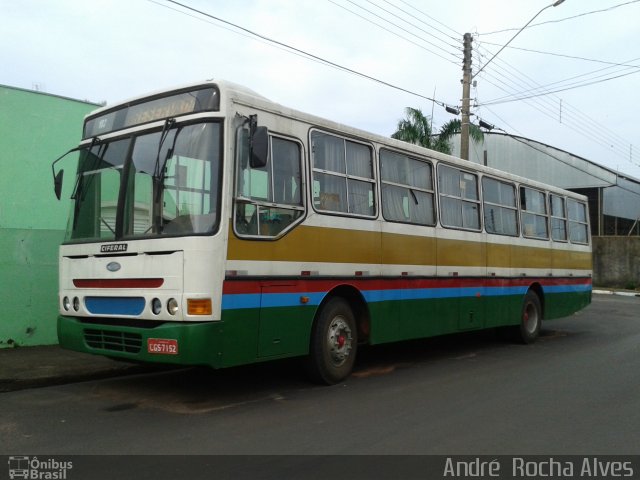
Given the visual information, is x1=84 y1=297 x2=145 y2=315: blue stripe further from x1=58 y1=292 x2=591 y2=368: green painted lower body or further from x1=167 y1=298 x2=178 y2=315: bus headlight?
x1=167 y1=298 x2=178 y2=315: bus headlight

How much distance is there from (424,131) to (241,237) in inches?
742

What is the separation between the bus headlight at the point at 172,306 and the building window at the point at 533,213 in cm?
780

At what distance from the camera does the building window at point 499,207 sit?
34.6 ft

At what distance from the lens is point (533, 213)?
39.3 ft

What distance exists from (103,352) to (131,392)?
2.32ft

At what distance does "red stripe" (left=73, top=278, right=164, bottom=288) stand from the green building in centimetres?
303

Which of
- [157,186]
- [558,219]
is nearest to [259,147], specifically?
[157,186]

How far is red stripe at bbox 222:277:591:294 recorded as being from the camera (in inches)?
241

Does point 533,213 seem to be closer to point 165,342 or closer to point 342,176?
point 342,176

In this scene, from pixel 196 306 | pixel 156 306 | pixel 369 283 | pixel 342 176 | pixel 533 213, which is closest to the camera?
pixel 196 306

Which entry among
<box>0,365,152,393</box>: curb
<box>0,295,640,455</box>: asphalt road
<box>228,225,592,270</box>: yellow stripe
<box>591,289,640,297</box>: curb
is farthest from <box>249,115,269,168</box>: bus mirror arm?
<box>591,289,640,297</box>: curb
